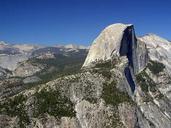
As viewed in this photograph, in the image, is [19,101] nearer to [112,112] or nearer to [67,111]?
[67,111]

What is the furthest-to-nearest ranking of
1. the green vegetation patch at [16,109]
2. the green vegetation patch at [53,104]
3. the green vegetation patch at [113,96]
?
1. the green vegetation patch at [113,96]
2. the green vegetation patch at [53,104]
3. the green vegetation patch at [16,109]

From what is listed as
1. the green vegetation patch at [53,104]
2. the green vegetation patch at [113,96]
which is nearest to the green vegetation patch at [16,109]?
the green vegetation patch at [53,104]

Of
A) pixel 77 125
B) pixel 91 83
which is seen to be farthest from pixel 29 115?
pixel 91 83

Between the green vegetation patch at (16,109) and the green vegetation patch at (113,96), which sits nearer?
the green vegetation patch at (16,109)

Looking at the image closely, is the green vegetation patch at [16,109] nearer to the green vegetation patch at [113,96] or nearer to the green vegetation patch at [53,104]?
the green vegetation patch at [53,104]

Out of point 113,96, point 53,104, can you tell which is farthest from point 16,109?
point 113,96
